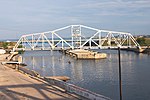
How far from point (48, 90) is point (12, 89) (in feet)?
12.6

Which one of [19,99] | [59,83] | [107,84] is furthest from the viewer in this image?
[107,84]

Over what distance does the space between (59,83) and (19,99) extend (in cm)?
551

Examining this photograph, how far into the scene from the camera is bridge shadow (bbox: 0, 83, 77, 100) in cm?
2211

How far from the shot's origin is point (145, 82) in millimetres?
38844

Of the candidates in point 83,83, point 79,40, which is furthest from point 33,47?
point 83,83

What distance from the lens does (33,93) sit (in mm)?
23953

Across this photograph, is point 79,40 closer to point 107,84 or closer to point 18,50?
point 18,50

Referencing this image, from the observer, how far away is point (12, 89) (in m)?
26.8

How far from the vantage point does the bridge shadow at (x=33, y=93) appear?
72.5 feet

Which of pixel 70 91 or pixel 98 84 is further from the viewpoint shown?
pixel 98 84

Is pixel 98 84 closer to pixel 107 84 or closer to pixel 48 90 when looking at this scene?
pixel 107 84

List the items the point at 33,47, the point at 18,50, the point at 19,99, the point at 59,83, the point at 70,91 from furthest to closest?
1. the point at 18,50
2. the point at 33,47
3. the point at 59,83
4. the point at 70,91
5. the point at 19,99

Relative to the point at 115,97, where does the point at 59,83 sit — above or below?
above

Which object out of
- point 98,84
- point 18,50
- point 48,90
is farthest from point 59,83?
point 18,50
